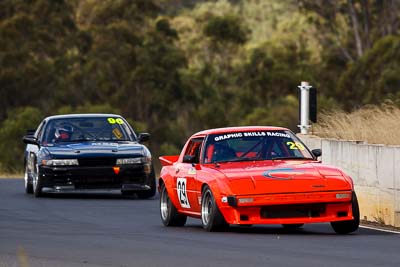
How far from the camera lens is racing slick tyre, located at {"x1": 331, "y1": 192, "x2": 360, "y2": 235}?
1445 cm

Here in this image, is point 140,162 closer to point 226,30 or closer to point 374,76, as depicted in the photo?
point 374,76

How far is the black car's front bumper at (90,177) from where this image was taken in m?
22.2

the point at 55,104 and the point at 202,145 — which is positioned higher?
the point at 202,145

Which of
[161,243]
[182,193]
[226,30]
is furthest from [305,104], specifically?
[226,30]

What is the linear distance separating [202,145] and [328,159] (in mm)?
4053

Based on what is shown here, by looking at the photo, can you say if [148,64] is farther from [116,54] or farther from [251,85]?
[251,85]

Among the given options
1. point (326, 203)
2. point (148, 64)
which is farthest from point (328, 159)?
point (148, 64)

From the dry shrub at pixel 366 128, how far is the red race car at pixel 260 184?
140 inches

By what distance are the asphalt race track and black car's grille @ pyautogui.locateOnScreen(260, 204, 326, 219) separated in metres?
0.24

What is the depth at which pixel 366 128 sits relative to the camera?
20656mm

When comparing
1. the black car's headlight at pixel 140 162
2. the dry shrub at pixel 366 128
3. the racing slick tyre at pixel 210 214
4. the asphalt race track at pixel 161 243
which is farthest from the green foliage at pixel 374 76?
the racing slick tyre at pixel 210 214

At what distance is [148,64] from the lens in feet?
186

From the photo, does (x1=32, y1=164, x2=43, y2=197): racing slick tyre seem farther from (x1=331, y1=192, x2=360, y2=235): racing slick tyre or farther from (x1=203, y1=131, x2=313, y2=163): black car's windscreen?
(x1=331, y1=192, x2=360, y2=235): racing slick tyre

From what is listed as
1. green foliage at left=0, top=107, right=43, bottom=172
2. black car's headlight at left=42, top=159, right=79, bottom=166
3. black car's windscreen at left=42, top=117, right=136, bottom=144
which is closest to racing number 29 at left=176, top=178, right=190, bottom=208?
black car's headlight at left=42, top=159, right=79, bottom=166
